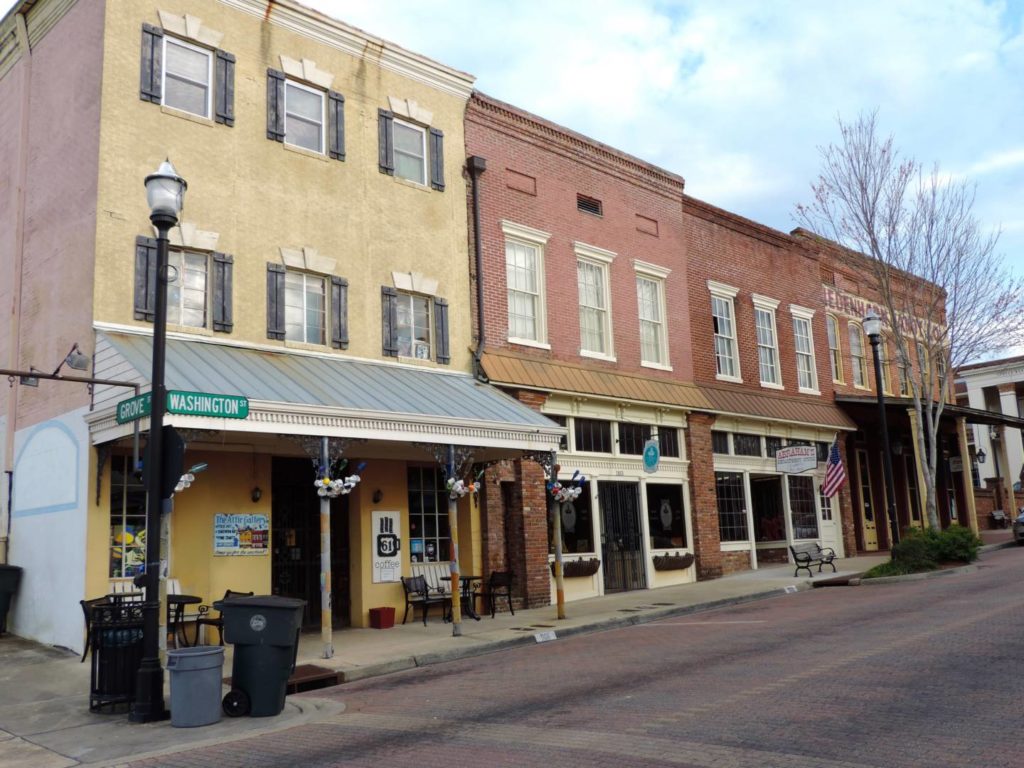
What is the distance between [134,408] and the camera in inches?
425

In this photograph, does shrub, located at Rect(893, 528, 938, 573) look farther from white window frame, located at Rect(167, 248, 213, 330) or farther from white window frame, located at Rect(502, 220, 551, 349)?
white window frame, located at Rect(167, 248, 213, 330)

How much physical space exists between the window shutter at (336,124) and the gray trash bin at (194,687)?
10.1 metres

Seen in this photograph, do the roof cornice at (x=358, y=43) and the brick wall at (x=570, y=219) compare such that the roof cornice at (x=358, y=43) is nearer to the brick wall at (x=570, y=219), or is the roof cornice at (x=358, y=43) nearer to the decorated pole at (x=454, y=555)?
the brick wall at (x=570, y=219)

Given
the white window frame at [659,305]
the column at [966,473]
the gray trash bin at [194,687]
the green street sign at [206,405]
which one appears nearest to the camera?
the gray trash bin at [194,687]

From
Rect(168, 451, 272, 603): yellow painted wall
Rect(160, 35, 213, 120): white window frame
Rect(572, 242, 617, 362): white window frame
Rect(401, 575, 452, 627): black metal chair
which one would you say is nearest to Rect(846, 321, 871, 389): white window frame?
Rect(572, 242, 617, 362): white window frame

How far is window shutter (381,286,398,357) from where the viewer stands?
1672 centimetres

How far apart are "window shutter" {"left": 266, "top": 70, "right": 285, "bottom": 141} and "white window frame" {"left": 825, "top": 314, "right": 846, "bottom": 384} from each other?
18.4m

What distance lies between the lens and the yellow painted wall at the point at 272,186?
1395cm

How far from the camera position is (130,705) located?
9.56 m

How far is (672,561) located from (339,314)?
9.72 metres

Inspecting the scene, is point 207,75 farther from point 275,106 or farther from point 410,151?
point 410,151

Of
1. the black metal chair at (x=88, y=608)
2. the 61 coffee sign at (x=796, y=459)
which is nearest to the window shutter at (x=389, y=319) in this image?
the black metal chair at (x=88, y=608)

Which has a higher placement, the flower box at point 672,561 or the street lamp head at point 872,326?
the street lamp head at point 872,326

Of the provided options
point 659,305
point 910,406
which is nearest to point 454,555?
point 659,305
